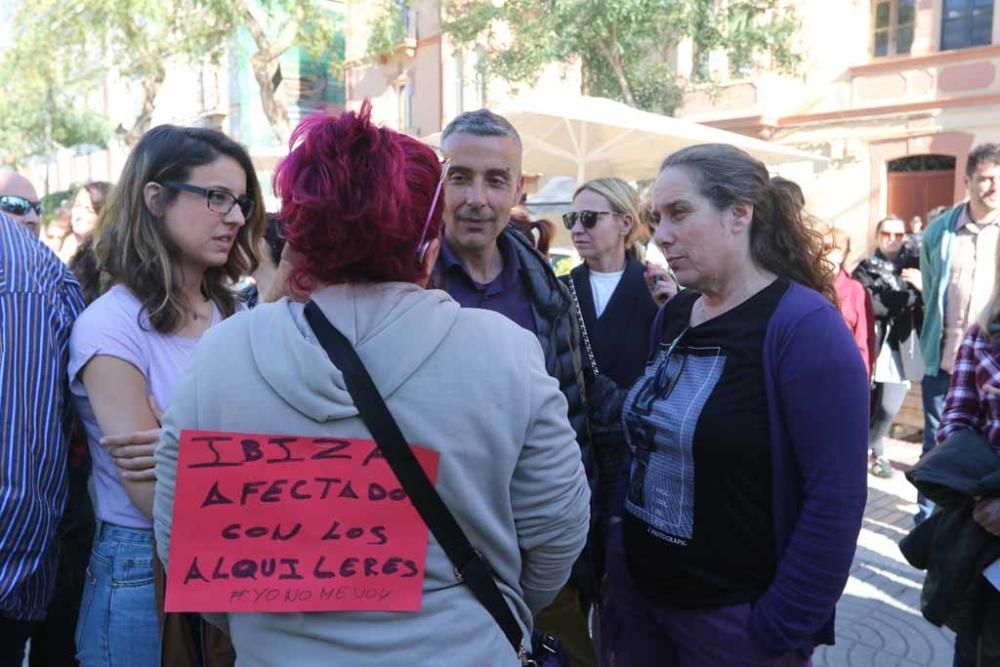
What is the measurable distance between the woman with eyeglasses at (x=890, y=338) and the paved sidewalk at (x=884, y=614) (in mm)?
1094

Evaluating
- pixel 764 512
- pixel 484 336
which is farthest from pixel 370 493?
pixel 764 512

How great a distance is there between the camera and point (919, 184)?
51.3ft

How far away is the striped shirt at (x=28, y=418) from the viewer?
5.90 ft

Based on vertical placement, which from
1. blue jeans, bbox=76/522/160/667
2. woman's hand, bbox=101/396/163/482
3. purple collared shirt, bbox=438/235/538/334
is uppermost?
purple collared shirt, bbox=438/235/538/334

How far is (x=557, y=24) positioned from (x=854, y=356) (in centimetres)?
1173

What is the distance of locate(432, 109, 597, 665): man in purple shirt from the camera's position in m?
2.30

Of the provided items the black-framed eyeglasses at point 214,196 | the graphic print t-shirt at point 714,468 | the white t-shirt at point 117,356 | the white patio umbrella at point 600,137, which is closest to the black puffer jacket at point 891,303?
the white patio umbrella at point 600,137

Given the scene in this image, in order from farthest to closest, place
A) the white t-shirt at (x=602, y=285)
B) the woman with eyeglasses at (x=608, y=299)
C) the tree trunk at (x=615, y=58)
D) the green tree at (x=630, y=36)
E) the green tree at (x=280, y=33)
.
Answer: the green tree at (x=280, y=33), the tree trunk at (x=615, y=58), the green tree at (x=630, y=36), the white t-shirt at (x=602, y=285), the woman with eyeglasses at (x=608, y=299)

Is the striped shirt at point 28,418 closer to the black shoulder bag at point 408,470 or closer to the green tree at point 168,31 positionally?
the black shoulder bag at point 408,470

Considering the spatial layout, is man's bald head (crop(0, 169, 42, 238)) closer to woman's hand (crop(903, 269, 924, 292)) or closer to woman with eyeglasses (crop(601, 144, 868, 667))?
woman with eyeglasses (crop(601, 144, 868, 667))

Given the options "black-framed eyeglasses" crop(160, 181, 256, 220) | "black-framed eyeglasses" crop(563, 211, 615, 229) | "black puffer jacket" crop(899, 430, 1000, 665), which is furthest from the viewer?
"black-framed eyeglasses" crop(563, 211, 615, 229)

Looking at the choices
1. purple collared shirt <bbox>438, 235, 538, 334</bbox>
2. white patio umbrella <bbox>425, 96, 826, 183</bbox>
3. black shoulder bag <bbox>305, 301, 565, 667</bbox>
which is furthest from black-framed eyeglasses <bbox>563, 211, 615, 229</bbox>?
white patio umbrella <bbox>425, 96, 826, 183</bbox>

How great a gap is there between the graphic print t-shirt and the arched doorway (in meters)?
15.3

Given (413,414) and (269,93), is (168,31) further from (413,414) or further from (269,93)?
(413,414)
